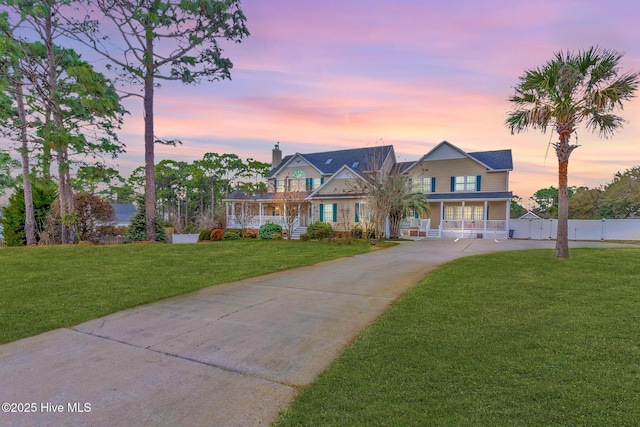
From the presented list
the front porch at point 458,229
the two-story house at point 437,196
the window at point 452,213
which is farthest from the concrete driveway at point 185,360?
the window at point 452,213

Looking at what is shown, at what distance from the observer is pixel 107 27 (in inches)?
636

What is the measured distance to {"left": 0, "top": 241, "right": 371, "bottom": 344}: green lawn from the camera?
5.23m

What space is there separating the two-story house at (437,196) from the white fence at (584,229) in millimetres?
1686

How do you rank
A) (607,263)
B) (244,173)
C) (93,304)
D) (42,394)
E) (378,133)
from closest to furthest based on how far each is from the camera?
(42,394), (93,304), (607,263), (378,133), (244,173)

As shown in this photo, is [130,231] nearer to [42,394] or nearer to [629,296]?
[42,394]

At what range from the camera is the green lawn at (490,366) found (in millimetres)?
2507

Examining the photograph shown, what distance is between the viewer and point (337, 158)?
29.7 meters

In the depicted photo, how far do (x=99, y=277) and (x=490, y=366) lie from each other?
8784 millimetres

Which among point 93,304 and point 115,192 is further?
point 115,192

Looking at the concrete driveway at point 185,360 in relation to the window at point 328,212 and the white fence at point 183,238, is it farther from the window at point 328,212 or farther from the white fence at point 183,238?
the window at point 328,212

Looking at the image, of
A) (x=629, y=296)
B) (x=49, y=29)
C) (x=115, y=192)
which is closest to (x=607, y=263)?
(x=629, y=296)

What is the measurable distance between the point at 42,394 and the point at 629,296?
894cm

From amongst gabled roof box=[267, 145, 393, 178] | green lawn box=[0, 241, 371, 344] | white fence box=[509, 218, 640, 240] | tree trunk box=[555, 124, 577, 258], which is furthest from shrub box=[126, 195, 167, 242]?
white fence box=[509, 218, 640, 240]

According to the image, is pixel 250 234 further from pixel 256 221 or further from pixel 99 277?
pixel 99 277
